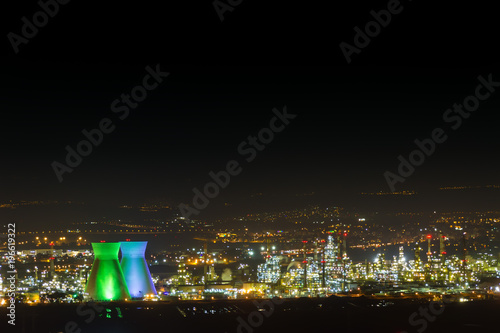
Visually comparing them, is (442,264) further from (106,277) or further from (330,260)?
(106,277)

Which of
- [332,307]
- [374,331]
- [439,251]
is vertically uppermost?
[439,251]

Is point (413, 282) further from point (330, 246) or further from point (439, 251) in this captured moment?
point (439, 251)

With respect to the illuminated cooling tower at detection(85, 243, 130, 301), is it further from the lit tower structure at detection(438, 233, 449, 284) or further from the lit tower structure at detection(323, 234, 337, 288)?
the lit tower structure at detection(438, 233, 449, 284)

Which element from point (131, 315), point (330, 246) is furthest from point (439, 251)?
point (131, 315)

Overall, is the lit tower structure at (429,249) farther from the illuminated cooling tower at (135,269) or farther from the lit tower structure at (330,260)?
the illuminated cooling tower at (135,269)

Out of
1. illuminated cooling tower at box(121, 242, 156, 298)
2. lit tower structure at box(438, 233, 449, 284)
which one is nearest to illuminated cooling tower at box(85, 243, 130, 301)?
illuminated cooling tower at box(121, 242, 156, 298)

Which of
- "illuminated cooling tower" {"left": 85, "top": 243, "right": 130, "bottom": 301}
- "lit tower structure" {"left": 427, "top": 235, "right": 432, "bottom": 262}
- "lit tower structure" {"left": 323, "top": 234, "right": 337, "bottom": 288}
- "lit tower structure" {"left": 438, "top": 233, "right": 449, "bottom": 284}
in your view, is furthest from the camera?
"lit tower structure" {"left": 427, "top": 235, "right": 432, "bottom": 262}

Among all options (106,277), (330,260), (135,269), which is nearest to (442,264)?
(330,260)
